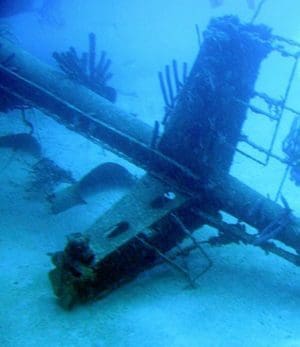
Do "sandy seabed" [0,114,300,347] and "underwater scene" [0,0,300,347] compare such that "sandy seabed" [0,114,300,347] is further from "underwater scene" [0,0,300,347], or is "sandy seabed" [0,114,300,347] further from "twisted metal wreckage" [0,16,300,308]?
"twisted metal wreckage" [0,16,300,308]

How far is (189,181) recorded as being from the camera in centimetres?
620

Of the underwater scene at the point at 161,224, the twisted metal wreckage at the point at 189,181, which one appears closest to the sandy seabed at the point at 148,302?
the underwater scene at the point at 161,224

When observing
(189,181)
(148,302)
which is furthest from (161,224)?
(148,302)

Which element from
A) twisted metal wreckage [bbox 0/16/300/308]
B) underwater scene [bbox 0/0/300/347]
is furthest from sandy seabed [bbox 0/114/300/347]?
twisted metal wreckage [bbox 0/16/300/308]

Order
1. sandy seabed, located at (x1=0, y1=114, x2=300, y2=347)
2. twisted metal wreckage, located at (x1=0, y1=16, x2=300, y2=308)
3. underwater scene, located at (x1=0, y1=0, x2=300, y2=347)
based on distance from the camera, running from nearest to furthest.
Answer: sandy seabed, located at (x1=0, y1=114, x2=300, y2=347) < underwater scene, located at (x1=0, y1=0, x2=300, y2=347) < twisted metal wreckage, located at (x1=0, y1=16, x2=300, y2=308)

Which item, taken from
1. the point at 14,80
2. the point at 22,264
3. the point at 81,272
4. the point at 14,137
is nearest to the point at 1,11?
the point at 14,137

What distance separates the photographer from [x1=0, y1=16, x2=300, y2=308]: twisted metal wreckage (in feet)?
17.7

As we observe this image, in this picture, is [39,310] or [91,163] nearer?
[39,310]

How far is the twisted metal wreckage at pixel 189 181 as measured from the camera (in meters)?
5.39

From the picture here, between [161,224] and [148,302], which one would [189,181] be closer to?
[161,224]

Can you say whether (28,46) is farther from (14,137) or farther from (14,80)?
(14,80)

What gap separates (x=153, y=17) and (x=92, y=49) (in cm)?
1132

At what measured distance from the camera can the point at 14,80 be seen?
275 inches

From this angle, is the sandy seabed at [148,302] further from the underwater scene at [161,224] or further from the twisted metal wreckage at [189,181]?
the twisted metal wreckage at [189,181]
